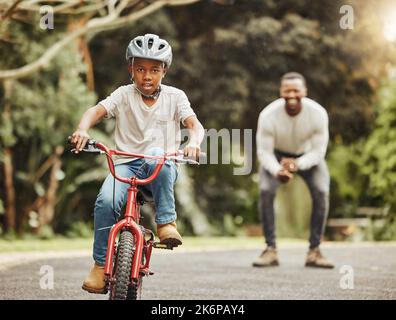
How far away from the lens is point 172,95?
4.38m

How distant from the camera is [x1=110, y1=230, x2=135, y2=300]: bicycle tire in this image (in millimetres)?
3854

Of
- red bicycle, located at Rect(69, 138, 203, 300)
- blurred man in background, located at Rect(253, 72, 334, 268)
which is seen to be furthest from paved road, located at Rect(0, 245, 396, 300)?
red bicycle, located at Rect(69, 138, 203, 300)

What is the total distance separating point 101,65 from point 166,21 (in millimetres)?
1192

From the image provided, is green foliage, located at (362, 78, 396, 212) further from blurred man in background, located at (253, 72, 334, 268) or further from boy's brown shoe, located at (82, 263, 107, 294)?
boy's brown shoe, located at (82, 263, 107, 294)

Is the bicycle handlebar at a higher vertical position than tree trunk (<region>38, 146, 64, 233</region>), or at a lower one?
higher

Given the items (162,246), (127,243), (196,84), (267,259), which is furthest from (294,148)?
(196,84)

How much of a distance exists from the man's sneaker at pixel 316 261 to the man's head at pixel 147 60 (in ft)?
11.6

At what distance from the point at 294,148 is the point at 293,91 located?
0.51m

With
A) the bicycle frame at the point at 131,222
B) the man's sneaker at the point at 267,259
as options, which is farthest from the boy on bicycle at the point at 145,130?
the man's sneaker at the point at 267,259

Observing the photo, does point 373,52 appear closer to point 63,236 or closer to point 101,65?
point 101,65

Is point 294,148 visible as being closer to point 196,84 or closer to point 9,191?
point 196,84

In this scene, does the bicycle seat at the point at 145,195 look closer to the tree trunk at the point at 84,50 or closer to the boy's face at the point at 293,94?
the boy's face at the point at 293,94

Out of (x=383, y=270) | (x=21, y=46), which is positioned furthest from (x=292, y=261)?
(x=21, y=46)

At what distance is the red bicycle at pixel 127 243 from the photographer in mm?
3873
